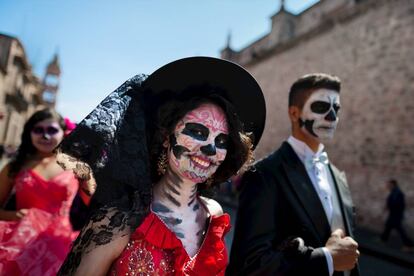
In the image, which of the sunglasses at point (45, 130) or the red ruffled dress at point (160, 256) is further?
the sunglasses at point (45, 130)

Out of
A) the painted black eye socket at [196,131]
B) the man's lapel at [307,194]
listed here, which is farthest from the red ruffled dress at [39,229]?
the man's lapel at [307,194]

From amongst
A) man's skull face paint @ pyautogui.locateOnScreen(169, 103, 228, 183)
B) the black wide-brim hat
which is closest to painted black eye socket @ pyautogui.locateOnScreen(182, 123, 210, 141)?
man's skull face paint @ pyautogui.locateOnScreen(169, 103, 228, 183)

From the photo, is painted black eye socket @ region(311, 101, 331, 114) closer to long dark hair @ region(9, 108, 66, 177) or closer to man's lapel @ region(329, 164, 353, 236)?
man's lapel @ region(329, 164, 353, 236)

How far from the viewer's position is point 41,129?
2.96m

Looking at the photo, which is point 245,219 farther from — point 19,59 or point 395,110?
point 19,59

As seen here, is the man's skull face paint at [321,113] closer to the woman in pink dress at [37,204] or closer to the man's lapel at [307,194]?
the man's lapel at [307,194]

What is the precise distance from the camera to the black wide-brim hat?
1.58m

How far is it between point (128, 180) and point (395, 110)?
1037cm

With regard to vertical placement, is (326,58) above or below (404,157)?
above

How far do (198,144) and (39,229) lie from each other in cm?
170

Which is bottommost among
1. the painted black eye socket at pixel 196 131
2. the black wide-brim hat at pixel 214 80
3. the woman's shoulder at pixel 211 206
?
the woman's shoulder at pixel 211 206

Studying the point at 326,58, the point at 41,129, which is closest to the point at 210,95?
the point at 41,129

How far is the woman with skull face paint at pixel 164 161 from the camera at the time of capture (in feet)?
4.25

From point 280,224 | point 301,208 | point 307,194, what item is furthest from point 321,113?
point 280,224
